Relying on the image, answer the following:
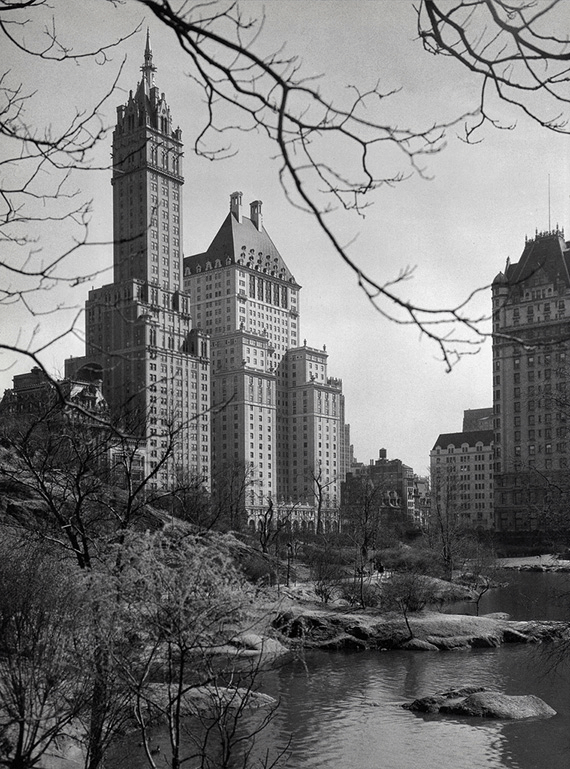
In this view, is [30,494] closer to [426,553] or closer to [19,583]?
[19,583]

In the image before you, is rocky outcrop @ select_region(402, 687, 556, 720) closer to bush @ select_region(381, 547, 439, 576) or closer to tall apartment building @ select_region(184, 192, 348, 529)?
bush @ select_region(381, 547, 439, 576)

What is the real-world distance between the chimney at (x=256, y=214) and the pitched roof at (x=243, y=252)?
37.3 inches

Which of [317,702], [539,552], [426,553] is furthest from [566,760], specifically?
[539,552]

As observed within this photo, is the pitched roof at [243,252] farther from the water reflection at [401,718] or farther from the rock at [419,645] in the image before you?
the water reflection at [401,718]

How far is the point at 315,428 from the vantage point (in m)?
154

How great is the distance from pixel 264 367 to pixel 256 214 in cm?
3967

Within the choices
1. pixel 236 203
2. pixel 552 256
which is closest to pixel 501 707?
pixel 552 256

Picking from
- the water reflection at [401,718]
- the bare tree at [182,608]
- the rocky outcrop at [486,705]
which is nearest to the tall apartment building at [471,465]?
the water reflection at [401,718]

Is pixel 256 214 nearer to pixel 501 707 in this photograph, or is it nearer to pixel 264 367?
pixel 264 367

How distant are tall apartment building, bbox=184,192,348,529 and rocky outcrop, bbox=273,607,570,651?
101 metres

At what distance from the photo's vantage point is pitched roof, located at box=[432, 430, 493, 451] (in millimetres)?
A: 143000

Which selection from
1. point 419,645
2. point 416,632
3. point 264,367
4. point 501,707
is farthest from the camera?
point 264,367

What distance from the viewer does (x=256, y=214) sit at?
16900 centimetres

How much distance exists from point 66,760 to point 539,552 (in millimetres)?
79876
